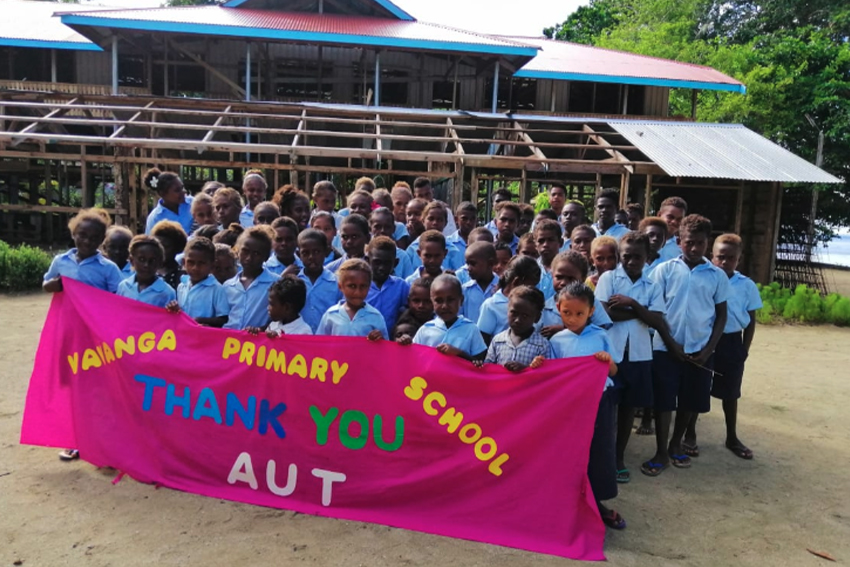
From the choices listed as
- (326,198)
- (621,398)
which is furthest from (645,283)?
(326,198)

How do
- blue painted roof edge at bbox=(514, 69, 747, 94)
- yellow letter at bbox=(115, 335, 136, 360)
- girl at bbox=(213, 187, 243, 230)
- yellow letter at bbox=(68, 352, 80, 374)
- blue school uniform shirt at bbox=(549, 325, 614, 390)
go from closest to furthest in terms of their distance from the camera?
1. blue school uniform shirt at bbox=(549, 325, 614, 390)
2. yellow letter at bbox=(115, 335, 136, 360)
3. yellow letter at bbox=(68, 352, 80, 374)
4. girl at bbox=(213, 187, 243, 230)
5. blue painted roof edge at bbox=(514, 69, 747, 94)

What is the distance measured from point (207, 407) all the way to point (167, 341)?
47 centimetres

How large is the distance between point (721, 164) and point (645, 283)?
29.9ft

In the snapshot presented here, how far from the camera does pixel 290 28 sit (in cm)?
1429

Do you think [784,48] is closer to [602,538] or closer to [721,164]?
[721,164]

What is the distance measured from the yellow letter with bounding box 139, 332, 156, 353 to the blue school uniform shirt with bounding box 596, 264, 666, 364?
8.89ft

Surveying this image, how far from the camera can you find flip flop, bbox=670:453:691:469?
453 cm

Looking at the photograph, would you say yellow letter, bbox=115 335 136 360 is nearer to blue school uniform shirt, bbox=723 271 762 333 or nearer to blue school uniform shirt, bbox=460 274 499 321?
blue school uniform shirt, bbox=460 274 499 321

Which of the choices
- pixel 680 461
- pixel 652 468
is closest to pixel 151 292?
pixel 652 468

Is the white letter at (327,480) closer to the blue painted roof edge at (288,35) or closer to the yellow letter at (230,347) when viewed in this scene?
the yellow letter at (230,347)

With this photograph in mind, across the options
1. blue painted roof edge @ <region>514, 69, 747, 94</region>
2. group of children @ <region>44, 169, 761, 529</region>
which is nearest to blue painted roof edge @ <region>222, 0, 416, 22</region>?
blue painted roof edge @ <region>514, 69, 747, 94</region>

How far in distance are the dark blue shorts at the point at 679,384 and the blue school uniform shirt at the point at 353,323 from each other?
1884 mm

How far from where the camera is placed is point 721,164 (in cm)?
1187

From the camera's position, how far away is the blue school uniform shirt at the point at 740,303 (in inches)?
185
